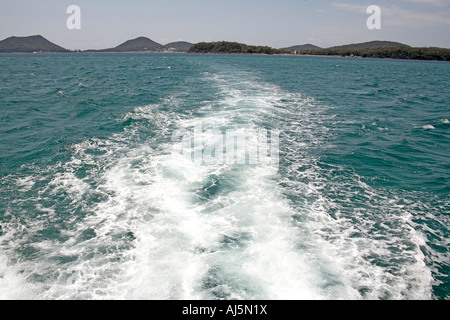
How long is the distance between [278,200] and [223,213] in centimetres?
246

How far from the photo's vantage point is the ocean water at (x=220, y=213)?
7.04m

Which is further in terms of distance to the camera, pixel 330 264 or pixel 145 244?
pixel 145 244

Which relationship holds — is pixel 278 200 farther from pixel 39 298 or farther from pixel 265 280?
pixel 39 298

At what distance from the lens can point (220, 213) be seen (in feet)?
32.5

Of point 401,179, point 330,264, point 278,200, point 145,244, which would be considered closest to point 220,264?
point 145,244

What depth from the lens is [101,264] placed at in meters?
7.57

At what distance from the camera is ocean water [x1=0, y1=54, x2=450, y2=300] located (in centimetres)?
704
